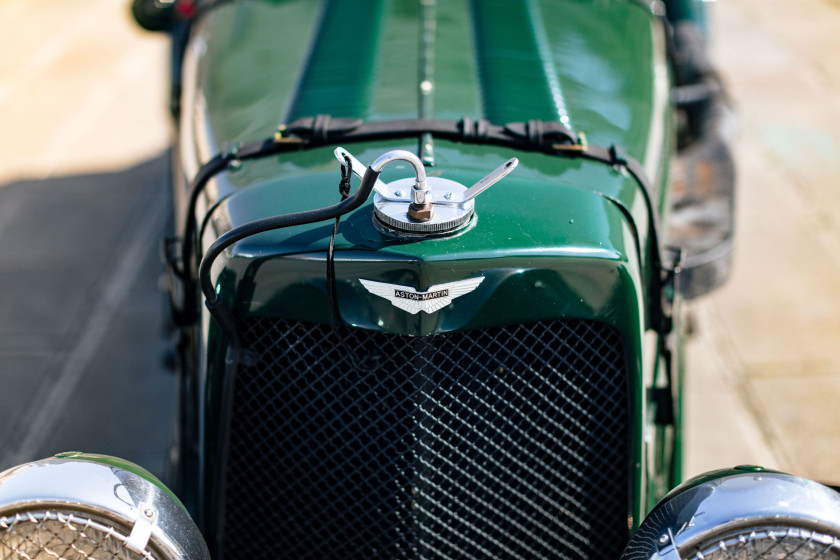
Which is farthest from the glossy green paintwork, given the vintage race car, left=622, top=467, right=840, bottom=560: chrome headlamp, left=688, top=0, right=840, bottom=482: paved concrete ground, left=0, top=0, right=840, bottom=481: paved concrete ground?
left=0, top=0, right=840, bottom=481: paved concrete ground

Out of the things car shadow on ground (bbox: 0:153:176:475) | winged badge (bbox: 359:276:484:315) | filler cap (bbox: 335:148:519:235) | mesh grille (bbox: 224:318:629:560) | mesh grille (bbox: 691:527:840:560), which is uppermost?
filler cap (bbox: 335:148:519:235)

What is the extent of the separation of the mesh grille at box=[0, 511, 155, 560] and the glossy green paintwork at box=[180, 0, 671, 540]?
46 cm

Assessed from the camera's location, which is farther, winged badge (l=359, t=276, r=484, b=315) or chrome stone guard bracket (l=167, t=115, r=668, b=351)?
chrome stone guard bracket (l=167, t=115, r=668, b=351)

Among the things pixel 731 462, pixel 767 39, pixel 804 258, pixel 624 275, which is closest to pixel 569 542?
pixel 624 275

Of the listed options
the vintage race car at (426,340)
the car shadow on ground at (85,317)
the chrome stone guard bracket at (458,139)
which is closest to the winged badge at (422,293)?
the vintage race car at (426,340)

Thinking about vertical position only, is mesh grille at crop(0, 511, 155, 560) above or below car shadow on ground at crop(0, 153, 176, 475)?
above

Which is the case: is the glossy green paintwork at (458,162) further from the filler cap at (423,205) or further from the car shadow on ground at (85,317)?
the car shadow on ground at (85,317)

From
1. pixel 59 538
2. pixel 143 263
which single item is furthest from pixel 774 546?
pixel 143 263

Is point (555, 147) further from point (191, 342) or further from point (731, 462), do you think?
point (731, 462)

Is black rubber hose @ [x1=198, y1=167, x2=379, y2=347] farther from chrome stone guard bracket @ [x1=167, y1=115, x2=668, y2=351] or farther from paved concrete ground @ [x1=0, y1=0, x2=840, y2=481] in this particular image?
paved concrete ground @ [x1=0, y1=0, x2=840, y2=481]

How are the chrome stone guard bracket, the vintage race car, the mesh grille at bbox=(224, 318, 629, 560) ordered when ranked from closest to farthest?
the vintage race car
the mesh grille at bbox=(224, 318, 629, 560)
the chrome stone guard bracket

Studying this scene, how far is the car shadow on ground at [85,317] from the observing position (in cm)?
331

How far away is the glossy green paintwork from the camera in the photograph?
5.52 ft

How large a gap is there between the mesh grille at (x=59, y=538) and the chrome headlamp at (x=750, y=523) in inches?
37.1
